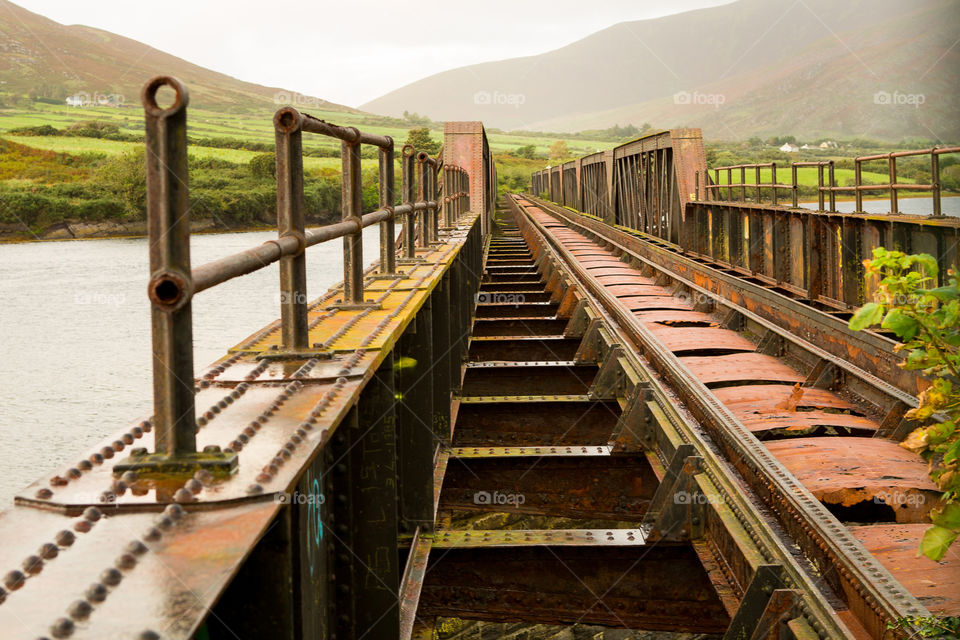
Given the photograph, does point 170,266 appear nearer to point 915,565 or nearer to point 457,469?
point 915,565

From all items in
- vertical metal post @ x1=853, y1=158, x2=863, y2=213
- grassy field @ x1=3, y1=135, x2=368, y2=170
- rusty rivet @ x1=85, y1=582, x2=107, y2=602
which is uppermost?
grassy field @ x1=3, y1=135, x2=368, y2=170

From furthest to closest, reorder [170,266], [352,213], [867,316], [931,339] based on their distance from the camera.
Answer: [352,213] → [931,339] → [867,316] → [170,266]

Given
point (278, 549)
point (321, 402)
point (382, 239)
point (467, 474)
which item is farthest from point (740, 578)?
point (382, 239)

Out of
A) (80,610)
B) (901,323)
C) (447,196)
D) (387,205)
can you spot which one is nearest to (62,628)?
(80,610)

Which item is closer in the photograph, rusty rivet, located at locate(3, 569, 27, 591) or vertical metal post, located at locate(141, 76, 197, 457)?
rusty rivet, located at locate(3, 569, 27, 591)

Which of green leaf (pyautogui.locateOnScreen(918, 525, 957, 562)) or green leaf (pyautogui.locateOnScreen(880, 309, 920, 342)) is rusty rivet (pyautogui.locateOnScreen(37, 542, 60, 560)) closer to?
green leaf (pyautogui.locateOnScreen(918, 525, 957, 562))

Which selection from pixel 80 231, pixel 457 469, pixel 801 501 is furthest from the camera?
Answer: pixel 80 231

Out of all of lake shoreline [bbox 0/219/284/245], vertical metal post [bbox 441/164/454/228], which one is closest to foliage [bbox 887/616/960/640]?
vertical metal post [bbox 441/164/454/228]

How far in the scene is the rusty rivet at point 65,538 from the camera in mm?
1632

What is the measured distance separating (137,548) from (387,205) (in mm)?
4203

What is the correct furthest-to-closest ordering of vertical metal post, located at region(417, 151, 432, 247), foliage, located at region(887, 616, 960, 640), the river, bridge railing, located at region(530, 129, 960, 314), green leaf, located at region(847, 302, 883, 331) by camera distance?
the river
bridge railing, located at region(530, 129, 960, 314)
vertical metal post, located at region(417, 151, 432, 247)
green leaf, located at region(847, 302, 883, 331)
foliage, located at region(887, 616, 960, 640)

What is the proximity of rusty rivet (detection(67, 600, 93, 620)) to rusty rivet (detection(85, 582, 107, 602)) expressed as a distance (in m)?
0.03

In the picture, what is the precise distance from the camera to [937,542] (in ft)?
9.96

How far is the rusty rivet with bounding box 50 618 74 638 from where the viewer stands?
4.32 ft
